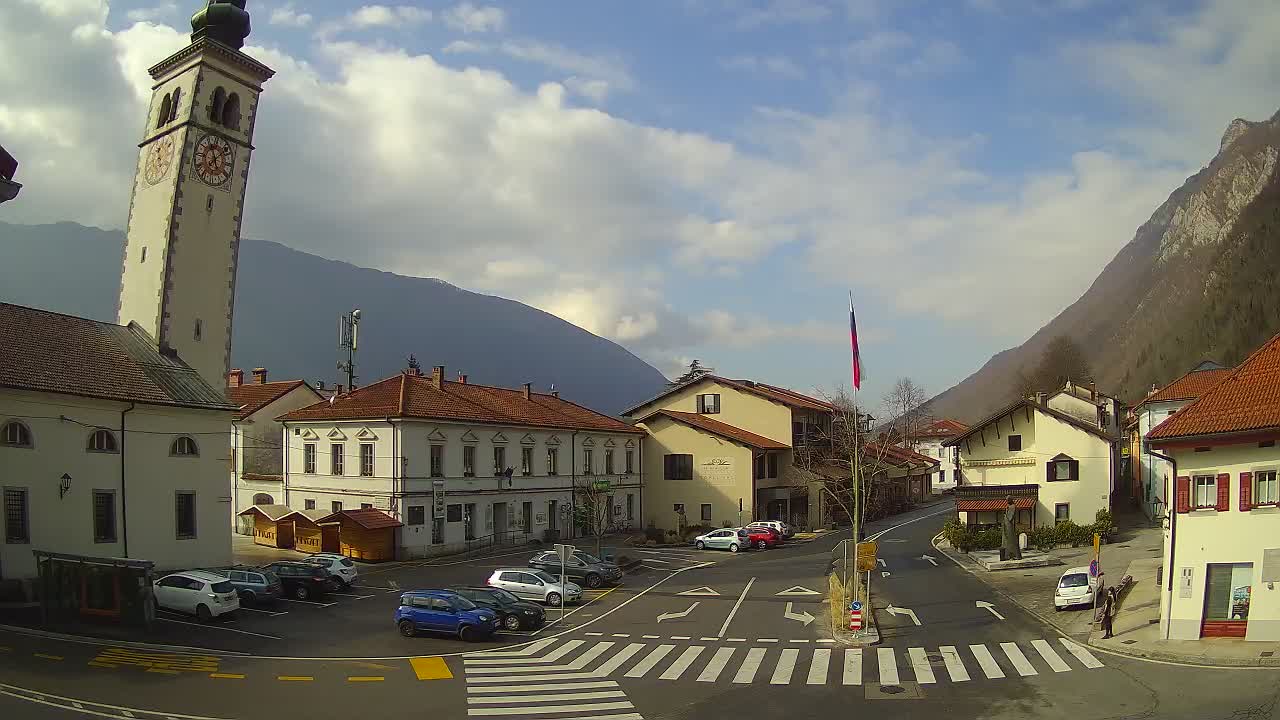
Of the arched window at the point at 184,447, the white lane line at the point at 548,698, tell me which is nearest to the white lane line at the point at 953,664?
the white lane line at the point at 548,698

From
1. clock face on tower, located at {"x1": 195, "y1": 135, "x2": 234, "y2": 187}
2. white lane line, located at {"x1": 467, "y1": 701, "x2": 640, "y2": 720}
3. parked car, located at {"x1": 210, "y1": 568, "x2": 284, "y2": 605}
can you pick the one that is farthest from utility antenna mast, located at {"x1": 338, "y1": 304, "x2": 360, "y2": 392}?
white lane line, located at {"x1": 467, "y1": 701, "x2": 640, "y2": 720}

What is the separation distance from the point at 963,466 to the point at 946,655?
1327 inches

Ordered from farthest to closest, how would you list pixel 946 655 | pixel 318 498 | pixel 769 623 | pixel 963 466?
pixel 963 466 < pixel 318 498 < pixel 769 623 < pixel 946 655

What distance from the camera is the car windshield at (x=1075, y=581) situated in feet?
102

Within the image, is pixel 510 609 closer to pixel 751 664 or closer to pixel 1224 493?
pixel 751 664

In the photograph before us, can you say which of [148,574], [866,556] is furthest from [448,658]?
[866,556]

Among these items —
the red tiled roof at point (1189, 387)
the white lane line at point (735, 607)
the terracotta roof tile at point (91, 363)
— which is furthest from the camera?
the red tiled roof at point (1189, 387)

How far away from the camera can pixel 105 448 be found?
34.8 metres

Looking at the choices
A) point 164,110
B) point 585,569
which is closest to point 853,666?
point 585,569

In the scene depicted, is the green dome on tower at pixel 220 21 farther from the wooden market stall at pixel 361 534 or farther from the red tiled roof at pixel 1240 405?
the red tiled roof at pixel 1240 405

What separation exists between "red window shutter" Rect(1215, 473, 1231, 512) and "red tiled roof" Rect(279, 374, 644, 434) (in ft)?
123

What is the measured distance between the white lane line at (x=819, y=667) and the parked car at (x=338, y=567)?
21.5 metres

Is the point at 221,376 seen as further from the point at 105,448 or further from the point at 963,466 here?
the point at 963,466

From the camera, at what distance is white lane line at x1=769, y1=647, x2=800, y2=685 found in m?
22.3
